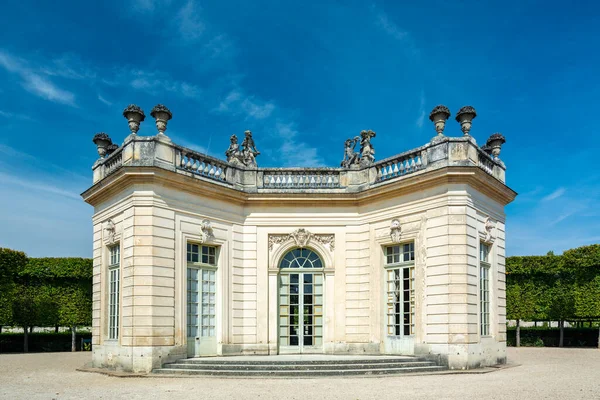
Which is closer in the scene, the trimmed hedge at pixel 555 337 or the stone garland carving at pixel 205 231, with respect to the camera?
the stone garland carving at pixel 205 231

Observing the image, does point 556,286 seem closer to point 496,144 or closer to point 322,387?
point 496,144

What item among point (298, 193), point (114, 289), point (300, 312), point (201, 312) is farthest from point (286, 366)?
point (298, 193)

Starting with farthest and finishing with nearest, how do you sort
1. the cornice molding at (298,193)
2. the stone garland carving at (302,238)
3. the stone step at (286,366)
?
the stone garland carving at (302,238), the cornice molding at (298,193), the stone step at (286,366)

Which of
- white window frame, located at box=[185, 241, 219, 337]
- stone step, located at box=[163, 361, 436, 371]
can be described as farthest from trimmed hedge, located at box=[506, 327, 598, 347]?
white window frame, located at box=[185, 241, 219, 337]

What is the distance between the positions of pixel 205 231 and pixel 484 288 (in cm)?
667

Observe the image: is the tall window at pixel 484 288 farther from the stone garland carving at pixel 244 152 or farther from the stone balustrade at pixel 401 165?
the stone garland carving at pixel 244 152

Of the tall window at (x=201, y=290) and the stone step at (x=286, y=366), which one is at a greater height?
the tall window at (x=201, y=290)

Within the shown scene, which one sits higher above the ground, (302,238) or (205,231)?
(205,231)

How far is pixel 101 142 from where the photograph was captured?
15352mm

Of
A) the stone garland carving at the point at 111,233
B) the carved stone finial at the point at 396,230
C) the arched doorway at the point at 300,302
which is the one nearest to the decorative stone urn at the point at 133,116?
the stone garland carving at the point at 111,233

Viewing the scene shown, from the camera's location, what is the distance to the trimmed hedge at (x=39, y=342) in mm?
23609

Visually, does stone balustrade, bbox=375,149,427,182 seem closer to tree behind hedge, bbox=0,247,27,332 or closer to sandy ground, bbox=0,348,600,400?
sandy ground, bbox=0,348,600,400

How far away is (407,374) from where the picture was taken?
38.4 feet

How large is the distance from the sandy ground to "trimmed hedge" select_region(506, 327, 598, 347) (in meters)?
13.4
